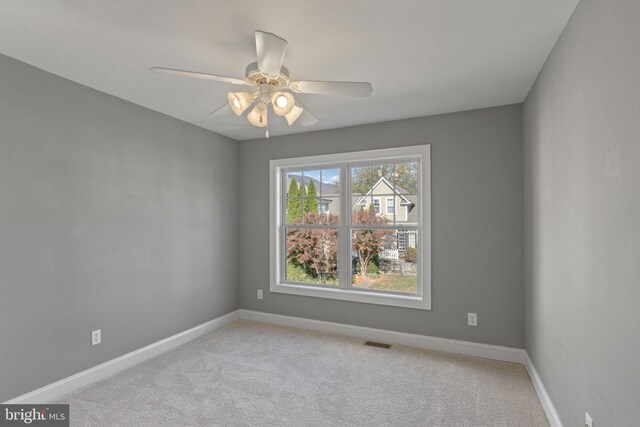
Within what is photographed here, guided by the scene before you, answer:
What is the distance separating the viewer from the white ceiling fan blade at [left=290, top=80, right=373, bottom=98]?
1878 mm

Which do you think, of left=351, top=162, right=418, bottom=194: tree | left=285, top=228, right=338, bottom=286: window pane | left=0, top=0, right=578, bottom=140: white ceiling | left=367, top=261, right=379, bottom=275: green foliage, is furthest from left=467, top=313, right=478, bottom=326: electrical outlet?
left=0, top=0, right=578, bottom=140: white ceiling

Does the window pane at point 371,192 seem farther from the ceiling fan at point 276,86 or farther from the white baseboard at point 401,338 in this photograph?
the ceiling fan at point 276,86

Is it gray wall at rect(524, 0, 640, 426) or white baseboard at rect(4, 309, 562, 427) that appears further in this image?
white baseboard at rect(4, 309, 562, 427)

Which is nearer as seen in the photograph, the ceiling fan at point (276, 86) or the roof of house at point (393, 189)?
the ceiling fan at point (276, 86)

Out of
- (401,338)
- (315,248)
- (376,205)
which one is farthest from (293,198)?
(401,338)

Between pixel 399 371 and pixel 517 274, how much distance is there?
4.66 ft

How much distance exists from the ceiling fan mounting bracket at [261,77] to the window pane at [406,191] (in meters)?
2.00

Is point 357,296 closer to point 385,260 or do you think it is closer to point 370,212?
point 385,260

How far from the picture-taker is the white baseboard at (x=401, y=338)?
3.09 metres

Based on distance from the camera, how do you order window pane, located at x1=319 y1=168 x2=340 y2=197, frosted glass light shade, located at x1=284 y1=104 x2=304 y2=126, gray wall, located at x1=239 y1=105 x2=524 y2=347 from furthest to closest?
Answer: window pane, located at x1=319 y1=168 x2=340 y2=197, gray wall, located at x1=239 y1=105 x2=524 y2=347, frosted glass light shade, located at x1=284 y1=104 x2=304 y2=126

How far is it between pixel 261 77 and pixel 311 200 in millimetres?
2357

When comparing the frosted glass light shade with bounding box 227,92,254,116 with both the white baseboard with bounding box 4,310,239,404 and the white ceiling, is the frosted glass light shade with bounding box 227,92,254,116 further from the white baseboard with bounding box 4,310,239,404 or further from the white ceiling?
the white baseboard with bounding box 4,310,239,404

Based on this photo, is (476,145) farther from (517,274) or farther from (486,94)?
(517,274)

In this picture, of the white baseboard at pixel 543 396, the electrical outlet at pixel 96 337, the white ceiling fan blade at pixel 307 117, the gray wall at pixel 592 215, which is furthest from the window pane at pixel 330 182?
the electrical outlet at pixel 96 337
